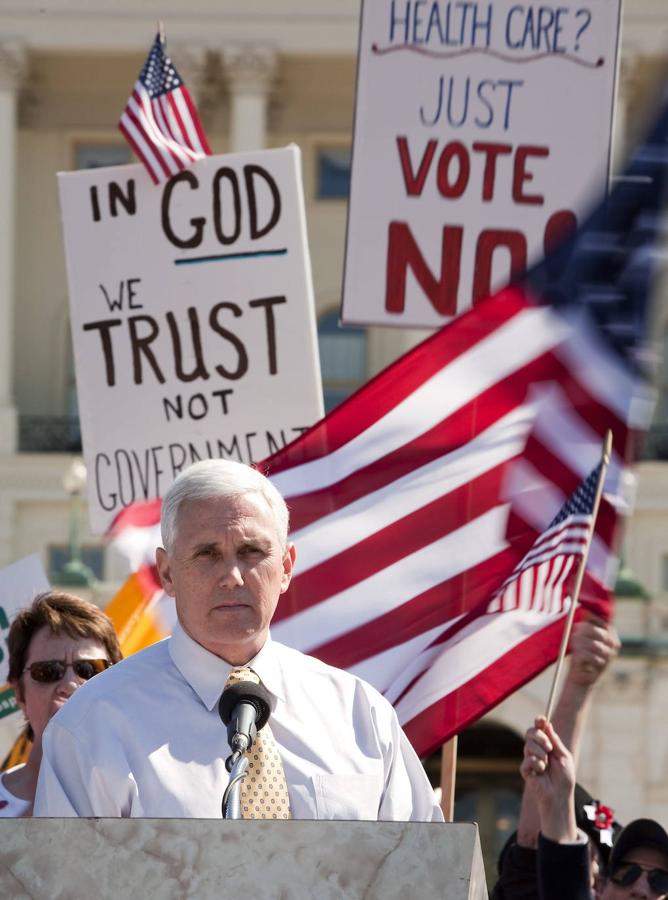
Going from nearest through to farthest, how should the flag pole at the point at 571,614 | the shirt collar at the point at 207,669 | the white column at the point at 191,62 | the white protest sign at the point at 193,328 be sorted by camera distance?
the shirt collar at the point at 207,669, the flag pole at the point at 571,614, the white protest sign at the point at 193,328, the white column at the point at 191,62

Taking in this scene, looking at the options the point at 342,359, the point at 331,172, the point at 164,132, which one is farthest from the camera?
the point at 331,172

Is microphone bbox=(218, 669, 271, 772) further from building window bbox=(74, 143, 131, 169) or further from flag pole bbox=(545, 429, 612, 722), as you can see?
building window bbox=(74, 143, 131, 169)

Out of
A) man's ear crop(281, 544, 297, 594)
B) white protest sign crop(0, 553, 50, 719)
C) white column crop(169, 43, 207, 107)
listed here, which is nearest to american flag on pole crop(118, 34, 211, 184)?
white protest sign crop(0, 553, 50, 719)

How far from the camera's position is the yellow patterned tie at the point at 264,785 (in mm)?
2996

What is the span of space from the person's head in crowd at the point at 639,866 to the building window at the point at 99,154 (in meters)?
29.3

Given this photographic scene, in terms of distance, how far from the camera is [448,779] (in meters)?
4.30

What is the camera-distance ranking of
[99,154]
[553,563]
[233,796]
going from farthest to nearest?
1. [99,154]
2. [553,563]
3. [233,796]

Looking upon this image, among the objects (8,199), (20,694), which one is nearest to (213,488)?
(20,694)

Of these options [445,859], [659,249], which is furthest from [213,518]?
[659,249]

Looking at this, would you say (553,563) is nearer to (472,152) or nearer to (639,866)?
(639,866)

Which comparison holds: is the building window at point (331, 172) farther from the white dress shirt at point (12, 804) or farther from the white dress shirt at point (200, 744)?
the white dress shirt at point (200, 744)

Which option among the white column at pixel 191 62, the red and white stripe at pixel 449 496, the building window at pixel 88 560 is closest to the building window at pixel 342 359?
the white column at pixel 191 62

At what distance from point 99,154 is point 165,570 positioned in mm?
30742

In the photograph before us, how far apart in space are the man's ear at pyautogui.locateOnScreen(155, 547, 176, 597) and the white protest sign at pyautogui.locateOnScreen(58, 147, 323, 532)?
9.60ft
